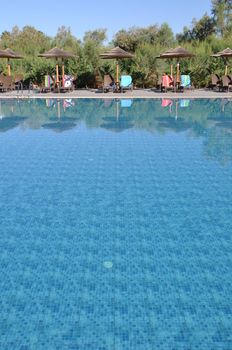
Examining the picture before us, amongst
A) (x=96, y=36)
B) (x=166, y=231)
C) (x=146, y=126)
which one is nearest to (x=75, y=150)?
(x=146, y=126)

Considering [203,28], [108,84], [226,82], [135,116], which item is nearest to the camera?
[135,116]

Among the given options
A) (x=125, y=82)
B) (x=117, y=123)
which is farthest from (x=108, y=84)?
(x=117, y=123)

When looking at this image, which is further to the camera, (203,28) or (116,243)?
(203,28)

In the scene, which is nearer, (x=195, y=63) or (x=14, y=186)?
(x=14, y=186)

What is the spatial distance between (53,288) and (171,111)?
11.1m

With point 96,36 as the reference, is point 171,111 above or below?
below

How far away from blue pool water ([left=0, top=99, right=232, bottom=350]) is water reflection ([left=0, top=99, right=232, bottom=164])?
2.10 ft

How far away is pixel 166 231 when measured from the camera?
4.75m

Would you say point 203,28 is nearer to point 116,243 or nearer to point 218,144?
point 218,144

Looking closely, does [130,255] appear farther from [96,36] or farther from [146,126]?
[96,36]

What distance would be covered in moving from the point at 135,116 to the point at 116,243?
904 cm

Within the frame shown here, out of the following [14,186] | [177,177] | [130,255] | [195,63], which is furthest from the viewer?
[195,63]

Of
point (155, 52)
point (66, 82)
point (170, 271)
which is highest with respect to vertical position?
point (155, 52)

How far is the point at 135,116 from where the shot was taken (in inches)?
511
